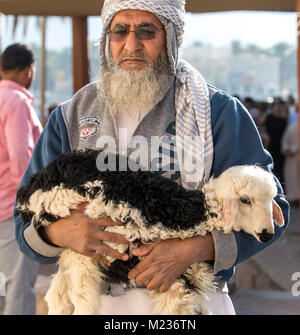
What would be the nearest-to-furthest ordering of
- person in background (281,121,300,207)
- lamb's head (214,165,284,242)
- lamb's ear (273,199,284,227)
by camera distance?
1. lamb's head (214,165,284,242)
2. lamb's ear (273,199,284,227)
3. person in background (281,121,300,207)

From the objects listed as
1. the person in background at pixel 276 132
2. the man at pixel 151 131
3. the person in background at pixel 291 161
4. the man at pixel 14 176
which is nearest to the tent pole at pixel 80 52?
the man at pixel 14 176

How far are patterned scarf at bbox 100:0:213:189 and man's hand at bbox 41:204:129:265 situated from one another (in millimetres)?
365

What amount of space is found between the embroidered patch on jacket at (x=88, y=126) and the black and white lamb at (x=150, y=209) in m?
0.19

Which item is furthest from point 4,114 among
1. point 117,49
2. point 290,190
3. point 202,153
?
point 290,190

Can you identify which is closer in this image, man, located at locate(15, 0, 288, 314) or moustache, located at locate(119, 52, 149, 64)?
man, located at locate(15, 0, 288, 314)

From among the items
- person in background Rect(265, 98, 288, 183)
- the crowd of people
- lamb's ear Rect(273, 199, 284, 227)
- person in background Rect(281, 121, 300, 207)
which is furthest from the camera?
person in background Rect(265, 98, 288, 183)

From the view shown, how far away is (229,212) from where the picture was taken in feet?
6.96

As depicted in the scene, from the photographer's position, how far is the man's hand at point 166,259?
214 centimetres

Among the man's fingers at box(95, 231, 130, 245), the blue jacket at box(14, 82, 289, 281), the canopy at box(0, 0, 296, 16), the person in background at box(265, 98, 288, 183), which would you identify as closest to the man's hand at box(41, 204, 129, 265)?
the man's fingers at box(95, 231, 130, 245)

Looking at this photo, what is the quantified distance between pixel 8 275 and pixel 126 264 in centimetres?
275

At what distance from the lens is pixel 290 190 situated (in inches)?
488

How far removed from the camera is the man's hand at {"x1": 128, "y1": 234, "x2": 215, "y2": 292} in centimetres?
214

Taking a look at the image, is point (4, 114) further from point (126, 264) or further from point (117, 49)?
point (126, 264)

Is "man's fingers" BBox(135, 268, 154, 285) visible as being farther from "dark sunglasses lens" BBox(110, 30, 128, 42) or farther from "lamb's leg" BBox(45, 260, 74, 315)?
"dark sunglasses lens" BBox(110, 30, 128, 42)
